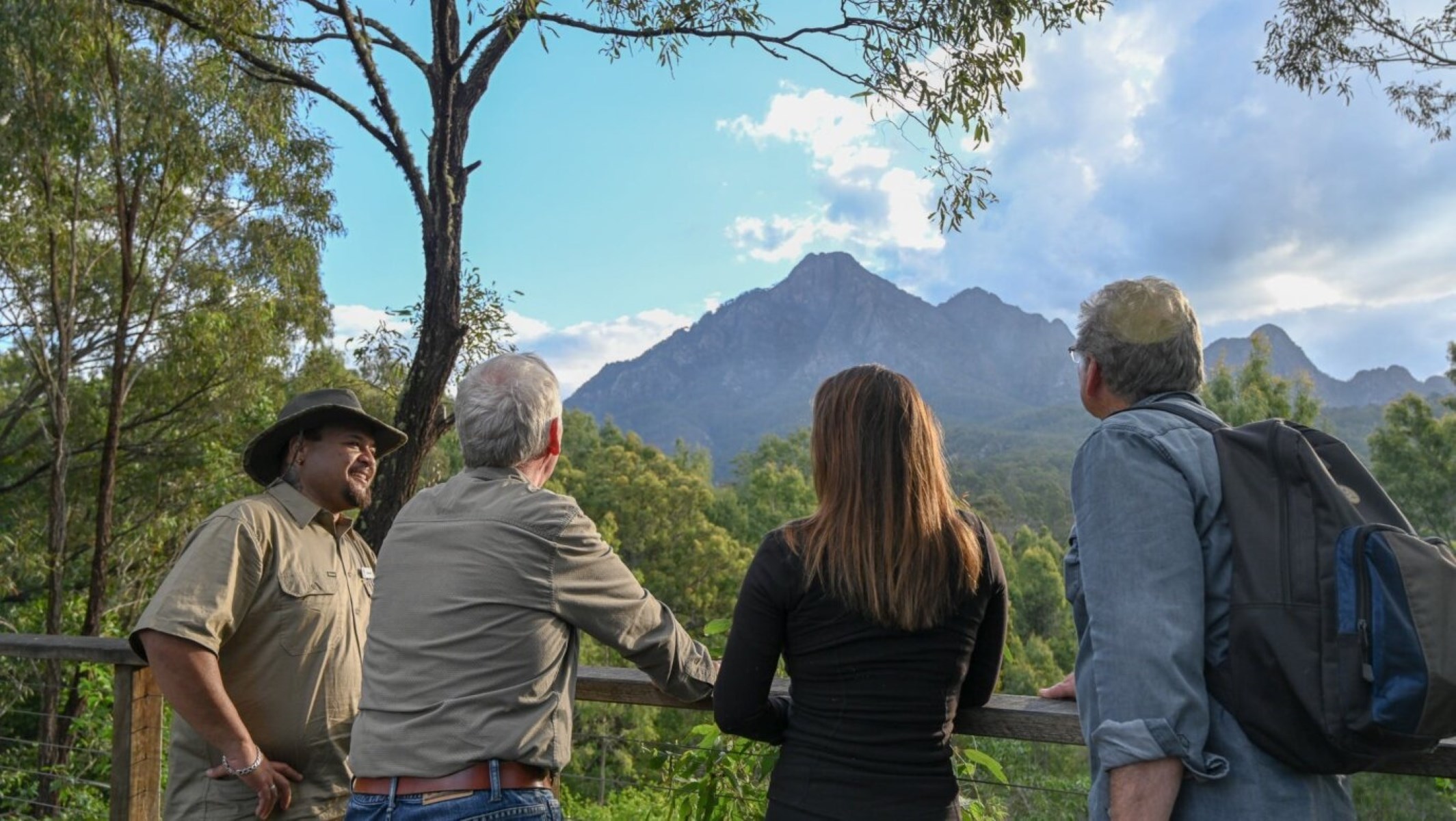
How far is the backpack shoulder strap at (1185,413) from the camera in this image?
1.55 metres

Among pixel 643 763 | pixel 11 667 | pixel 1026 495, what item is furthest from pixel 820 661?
pixel 1026 495

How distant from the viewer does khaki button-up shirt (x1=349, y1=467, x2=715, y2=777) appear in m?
1.79

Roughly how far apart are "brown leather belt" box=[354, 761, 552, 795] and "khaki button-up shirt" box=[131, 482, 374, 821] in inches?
22.8

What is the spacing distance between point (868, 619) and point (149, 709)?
7.45ft

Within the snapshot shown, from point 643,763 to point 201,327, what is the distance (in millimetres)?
14566

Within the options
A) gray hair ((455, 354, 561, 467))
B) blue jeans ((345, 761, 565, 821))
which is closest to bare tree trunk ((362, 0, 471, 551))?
gray hair ((455, 354, 561, 467))

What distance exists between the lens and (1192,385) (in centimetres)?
167

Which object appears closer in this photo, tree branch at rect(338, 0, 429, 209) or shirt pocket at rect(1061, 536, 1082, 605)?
shirt pocket at rect(1061, 536, 1082, 605)

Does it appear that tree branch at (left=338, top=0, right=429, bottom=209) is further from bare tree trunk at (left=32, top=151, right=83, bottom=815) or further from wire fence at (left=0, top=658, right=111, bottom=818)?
bare tree trunk at (left=32, top=151, right=83, bottom=815)

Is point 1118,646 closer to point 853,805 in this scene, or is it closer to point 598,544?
point 853,805

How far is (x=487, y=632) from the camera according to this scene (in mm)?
1820

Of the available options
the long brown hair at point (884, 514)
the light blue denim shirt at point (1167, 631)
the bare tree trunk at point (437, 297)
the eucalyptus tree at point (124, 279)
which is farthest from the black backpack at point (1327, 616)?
the eucalyptus tree at point (124, 279)

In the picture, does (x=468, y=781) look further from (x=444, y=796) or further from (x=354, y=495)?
(x=354, y=495)

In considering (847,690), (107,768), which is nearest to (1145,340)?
(847,690)
